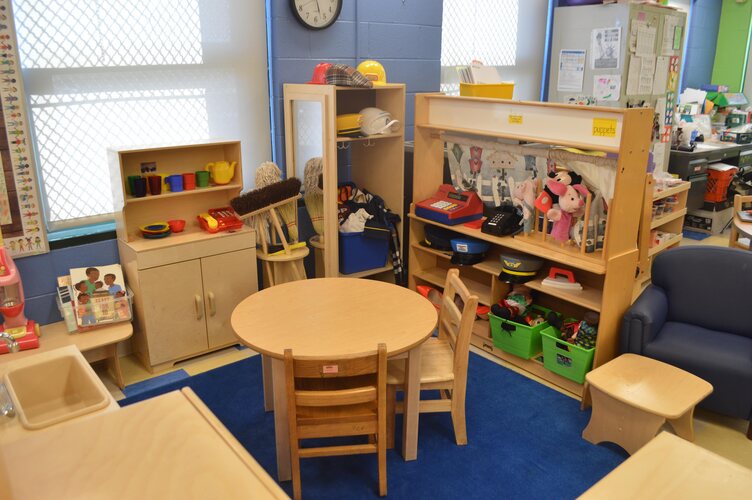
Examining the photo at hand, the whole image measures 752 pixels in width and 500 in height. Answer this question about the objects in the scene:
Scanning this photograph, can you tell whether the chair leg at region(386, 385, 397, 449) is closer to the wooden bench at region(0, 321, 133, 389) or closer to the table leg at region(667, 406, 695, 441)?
the table leg at region(667, 406, 695, 441)

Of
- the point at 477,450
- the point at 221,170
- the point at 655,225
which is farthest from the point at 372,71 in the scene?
the point at 477,450

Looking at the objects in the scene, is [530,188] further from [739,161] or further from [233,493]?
[739,161]

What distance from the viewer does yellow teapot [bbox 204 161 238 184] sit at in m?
3.62

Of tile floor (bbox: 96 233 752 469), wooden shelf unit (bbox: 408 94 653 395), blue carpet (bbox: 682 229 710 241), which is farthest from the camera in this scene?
blue carpet (bbox: 682 229 710 241)

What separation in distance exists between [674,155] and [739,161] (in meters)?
1.33

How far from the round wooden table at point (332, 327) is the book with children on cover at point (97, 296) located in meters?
0.91

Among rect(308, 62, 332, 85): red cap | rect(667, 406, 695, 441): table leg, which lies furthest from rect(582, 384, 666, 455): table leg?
rect(308, 62, 332, 85): red cap

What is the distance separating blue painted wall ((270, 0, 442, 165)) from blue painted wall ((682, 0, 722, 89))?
13.3 ft

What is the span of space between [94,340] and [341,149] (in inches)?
79.0

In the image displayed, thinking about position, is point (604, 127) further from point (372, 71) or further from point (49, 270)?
point (49, 270)

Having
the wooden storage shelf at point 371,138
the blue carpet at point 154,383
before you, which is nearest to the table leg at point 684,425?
the wooden storage shelf at point 371,138

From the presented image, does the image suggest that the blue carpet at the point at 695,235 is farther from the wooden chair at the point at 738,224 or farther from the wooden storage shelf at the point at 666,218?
the wooden chair at the point at 738,224

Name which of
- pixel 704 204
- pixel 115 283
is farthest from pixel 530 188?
pixel 704 204

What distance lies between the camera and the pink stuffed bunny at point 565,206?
3.15m
